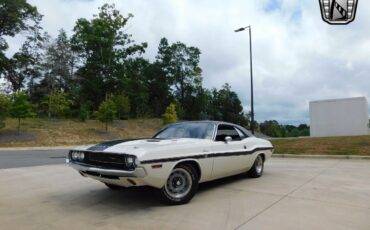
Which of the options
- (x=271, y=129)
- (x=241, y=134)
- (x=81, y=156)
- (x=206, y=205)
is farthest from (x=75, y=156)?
(x=271, y=129)

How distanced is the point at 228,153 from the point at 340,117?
2389 cm

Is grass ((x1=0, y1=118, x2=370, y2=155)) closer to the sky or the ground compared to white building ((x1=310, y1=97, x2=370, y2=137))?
closer to the ground

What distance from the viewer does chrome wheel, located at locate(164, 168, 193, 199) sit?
19.1ft

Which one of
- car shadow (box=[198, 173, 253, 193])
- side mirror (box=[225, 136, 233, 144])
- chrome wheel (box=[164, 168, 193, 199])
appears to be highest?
side mirror (box=[225, 136, 233, 144])

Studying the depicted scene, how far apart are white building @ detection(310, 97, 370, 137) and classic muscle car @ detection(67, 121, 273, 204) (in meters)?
22.8

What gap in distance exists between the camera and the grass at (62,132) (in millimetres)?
26314

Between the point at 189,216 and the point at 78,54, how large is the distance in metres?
54.0

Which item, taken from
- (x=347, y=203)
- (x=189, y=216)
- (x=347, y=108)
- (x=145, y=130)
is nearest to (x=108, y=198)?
(x=189, y=216)

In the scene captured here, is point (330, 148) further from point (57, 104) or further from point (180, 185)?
point (57, 104)

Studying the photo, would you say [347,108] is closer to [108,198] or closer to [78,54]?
[108,198]

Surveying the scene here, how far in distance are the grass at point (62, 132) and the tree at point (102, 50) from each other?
12.1 meters

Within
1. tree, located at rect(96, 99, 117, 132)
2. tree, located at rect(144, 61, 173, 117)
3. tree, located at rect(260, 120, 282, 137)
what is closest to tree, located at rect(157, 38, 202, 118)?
tree, located at rect(144, 61, 173, 117)

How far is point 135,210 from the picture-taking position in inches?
218

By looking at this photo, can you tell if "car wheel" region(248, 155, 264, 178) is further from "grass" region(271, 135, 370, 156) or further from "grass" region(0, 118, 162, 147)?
"grass" region(0, 118, 162, 147)
